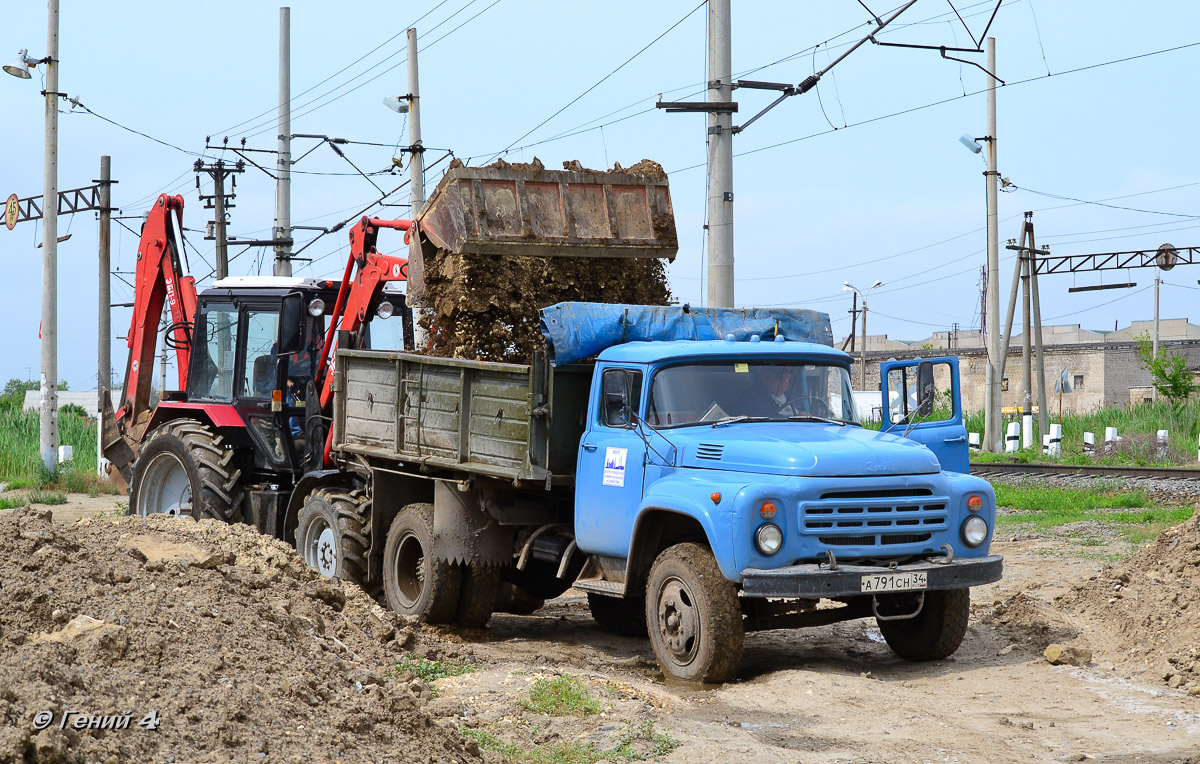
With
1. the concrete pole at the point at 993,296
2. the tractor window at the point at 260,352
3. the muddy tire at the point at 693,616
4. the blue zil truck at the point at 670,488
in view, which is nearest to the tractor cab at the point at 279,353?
the tractor window at the point at 260,352

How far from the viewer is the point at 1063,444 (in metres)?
32.0

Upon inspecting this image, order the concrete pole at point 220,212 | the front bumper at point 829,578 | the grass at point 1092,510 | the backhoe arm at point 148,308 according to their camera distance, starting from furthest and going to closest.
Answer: the concrete pole at point 220,212 < the grass at point 1092,510 < the backhoe arm at point 148,308 < the front bumper at point 829,578

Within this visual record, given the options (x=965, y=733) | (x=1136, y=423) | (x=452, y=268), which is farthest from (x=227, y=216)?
(x=965, y=733)

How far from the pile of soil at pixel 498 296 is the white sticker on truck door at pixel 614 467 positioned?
184cm

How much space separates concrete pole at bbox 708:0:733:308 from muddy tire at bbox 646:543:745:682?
624 cm

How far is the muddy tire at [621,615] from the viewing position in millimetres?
10820

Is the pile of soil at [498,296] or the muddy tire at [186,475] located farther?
the muddy tire at [186,475]

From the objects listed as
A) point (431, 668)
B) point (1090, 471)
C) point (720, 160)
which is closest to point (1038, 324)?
point (1090, 471)

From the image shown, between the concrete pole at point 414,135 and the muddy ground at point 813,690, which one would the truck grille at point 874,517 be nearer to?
the muddy ground at point 813,690

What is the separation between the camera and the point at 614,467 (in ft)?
29.3

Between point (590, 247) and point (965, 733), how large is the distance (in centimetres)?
565

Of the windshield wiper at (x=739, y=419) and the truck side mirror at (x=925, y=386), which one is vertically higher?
the truck side mirror at (x=925, y=386)

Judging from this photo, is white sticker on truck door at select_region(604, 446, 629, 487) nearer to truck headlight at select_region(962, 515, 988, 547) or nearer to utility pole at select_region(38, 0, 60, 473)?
truck headlight at select_region(962, 515, 988, 547)

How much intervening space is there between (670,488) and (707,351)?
1156 mm
